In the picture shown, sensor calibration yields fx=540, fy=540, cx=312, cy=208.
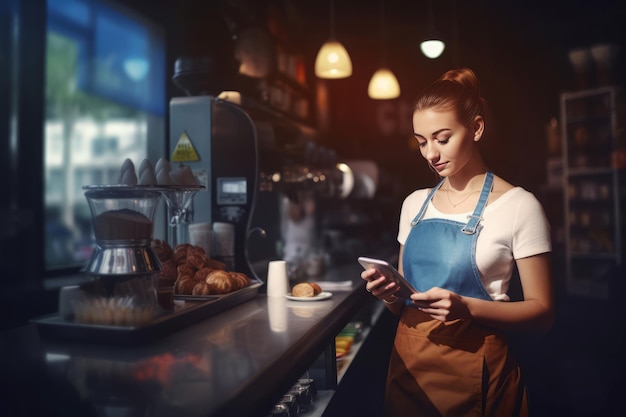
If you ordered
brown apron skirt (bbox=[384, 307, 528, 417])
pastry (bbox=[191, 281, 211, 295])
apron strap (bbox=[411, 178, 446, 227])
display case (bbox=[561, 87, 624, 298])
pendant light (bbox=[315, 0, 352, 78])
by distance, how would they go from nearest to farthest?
1. brown apron skirt (bbox=[384, 307, 528, 417])
2. apron strap (bbox=[411, 178, 446, 227])
3. pastry (bbox=[191, 281, 211, 295])
4. pendant light (bbox=[315, 0, 352, 78])
5. display case (bbox=[561, 87, 624, 298])

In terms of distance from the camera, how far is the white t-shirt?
153 centimetres

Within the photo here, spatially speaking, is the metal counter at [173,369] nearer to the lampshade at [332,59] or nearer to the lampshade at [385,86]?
the lampshade at [332,59]

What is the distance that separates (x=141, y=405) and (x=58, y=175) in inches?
115

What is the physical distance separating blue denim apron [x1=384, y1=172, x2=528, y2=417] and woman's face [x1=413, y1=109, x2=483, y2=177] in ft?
0.41

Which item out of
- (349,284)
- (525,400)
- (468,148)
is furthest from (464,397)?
(349,284)

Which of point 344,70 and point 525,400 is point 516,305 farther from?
point 344,70

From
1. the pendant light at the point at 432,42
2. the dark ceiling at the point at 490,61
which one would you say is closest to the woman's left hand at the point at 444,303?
the pendant light at the point at 432,42

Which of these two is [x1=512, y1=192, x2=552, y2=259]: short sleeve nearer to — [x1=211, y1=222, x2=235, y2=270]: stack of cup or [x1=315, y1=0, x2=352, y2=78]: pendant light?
[x1=211, y1=222, x2=235, y2=270]: stack of cup

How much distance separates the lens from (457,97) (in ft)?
5.36

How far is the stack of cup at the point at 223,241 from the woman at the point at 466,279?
3.19 ft

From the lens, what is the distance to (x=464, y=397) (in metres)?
1.62

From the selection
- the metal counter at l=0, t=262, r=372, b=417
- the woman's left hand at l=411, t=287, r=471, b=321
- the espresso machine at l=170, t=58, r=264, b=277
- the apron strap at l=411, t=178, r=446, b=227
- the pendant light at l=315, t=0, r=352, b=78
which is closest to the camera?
the metal counter at l=0, t=262, r=372, b=417

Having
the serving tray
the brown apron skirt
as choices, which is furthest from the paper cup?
the brown apron skirt

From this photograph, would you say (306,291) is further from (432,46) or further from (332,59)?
(432,46)
